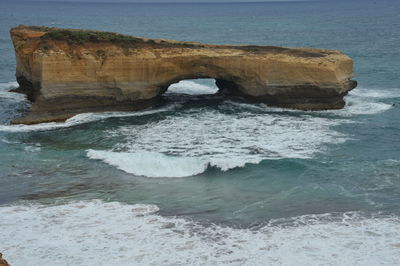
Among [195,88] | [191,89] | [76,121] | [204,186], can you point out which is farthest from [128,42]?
[204,186]

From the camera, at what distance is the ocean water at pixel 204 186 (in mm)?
16438

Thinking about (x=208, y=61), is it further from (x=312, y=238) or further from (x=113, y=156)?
(x=312, y=238)

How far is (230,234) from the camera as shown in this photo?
56.7 ft

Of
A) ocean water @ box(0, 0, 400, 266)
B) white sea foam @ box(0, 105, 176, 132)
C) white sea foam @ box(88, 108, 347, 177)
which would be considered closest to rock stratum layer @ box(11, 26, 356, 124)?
white sea foam @ box(0, 105, 176, 132)

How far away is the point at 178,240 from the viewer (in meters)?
16.9

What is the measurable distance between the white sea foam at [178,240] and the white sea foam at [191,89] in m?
19.9

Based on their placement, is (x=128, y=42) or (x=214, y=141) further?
(x=128, y=42)

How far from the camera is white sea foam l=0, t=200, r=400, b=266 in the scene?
15.8m

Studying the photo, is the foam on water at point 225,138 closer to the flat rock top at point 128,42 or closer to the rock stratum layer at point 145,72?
the rock stratum layer at point 145,72

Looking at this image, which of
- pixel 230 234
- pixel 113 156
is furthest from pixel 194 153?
pixel 230 234

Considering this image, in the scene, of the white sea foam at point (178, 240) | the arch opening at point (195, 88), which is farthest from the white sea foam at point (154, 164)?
the arch opening at point (195, 88)

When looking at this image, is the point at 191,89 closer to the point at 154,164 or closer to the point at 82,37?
the point at 82,37

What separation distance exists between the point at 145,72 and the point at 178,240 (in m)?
16.1

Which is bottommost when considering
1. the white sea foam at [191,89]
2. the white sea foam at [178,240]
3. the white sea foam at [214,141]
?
the white sea foam at [178,240]
